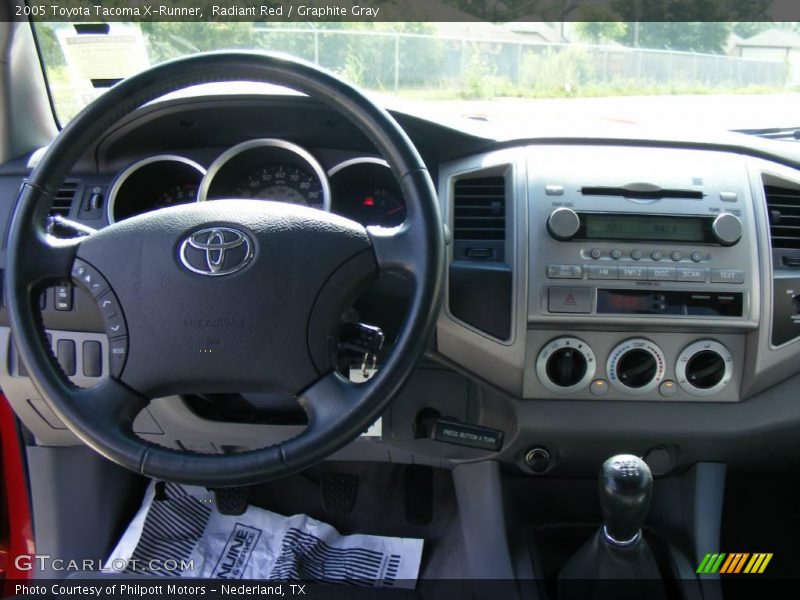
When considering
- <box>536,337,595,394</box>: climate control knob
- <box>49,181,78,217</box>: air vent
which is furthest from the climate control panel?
<box>49,181,78,217</box>: air vent

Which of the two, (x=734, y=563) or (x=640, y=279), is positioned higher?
(x=640, y=279)

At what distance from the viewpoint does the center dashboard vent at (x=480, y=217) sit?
1490 millimetres

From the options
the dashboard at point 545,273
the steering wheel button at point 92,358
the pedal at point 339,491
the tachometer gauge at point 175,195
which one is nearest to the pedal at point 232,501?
the pedal at point 339,491

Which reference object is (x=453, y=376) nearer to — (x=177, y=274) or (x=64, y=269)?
(x=177, y=274)

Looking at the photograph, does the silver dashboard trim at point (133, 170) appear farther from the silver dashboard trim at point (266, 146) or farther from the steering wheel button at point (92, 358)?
the steering wheel button at point (92, 358)

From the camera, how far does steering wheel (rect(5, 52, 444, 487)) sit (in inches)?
42.3

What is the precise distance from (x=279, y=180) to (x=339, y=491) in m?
0.92

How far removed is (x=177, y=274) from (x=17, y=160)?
0.89 m

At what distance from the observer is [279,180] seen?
1590 mm

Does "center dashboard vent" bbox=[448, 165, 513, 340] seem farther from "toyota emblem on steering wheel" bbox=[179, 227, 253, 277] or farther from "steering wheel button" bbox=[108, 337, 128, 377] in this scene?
"steering wheel button" bbox=[108, 337, 128, 377]

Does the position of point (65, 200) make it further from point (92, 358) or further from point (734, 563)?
point (734, 563)

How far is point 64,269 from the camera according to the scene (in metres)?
1.15

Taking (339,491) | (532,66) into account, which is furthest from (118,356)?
(532,66)

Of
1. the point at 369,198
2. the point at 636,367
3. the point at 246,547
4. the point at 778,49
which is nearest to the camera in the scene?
the point at 636,367
